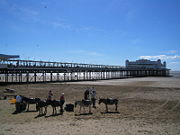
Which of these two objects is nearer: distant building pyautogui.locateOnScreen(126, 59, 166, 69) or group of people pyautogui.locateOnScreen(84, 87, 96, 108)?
group of people pyautogui.locateOnScreen(84, 87, 96, 108)

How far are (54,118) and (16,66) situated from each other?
35.7 metres

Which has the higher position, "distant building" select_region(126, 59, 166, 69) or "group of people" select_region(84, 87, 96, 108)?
"distant building" select_region(126, 59, 166, 69)

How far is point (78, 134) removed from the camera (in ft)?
26.4

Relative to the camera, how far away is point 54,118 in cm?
1101

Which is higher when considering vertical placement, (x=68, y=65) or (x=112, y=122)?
(x=68, y=65)

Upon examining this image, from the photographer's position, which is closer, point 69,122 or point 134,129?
point 134,129

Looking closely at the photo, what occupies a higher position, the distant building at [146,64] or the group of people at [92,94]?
the distant building at [146,64]

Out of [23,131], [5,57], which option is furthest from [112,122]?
[5,57]

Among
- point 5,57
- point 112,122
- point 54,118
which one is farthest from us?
point 5,57

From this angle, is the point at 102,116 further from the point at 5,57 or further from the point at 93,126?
the point at 5,57

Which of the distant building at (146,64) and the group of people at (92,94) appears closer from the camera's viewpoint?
the group of people at (92,94)

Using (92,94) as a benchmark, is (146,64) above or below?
above

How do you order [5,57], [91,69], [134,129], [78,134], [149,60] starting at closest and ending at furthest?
[78,134] → [134,129] → [5,57] → [91,69] → [149,60]

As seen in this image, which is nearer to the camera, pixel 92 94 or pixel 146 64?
pixel 92 94
